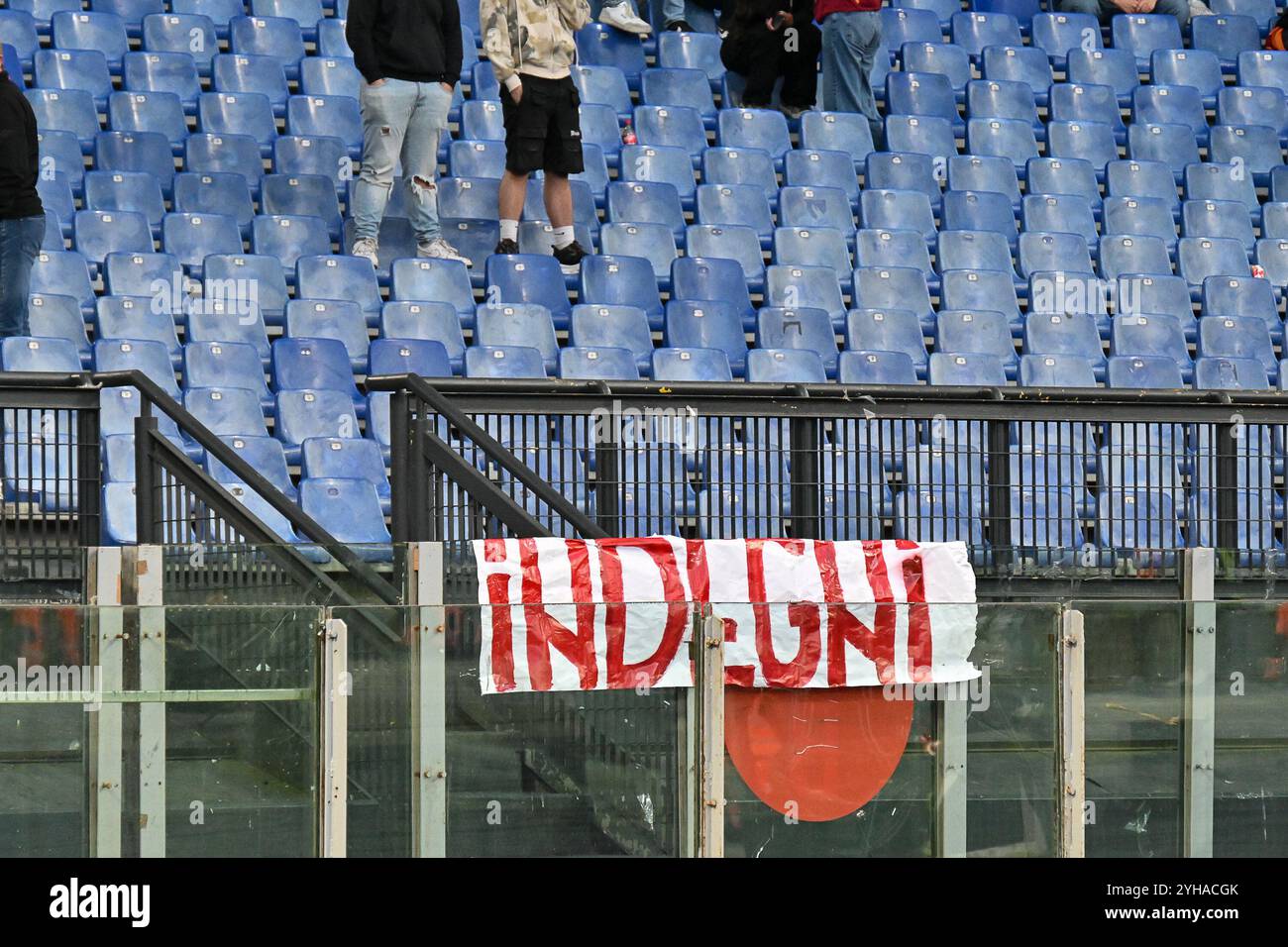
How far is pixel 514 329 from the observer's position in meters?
11.7

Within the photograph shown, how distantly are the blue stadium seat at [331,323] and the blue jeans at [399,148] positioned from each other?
0.92 metres

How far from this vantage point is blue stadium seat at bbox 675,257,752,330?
12500 mm

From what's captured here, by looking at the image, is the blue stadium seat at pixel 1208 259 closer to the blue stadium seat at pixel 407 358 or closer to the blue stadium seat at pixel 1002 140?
the blue stadium seat at pixel 1002 140

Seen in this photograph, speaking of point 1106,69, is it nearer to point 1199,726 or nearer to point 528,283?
point 528,283

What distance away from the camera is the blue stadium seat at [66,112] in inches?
498

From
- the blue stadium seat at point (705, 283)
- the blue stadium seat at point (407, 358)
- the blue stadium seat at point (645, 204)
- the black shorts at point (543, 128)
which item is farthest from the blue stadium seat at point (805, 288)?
the blue stadium seat at point (407, 358)

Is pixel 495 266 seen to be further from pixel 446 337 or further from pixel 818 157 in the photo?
pixel 818 157

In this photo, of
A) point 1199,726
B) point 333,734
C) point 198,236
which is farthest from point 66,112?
point 1199,726

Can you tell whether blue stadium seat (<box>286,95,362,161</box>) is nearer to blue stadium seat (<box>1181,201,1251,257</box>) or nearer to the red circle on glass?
blue stadium seat (<box>1181,201,1251,257</box>)

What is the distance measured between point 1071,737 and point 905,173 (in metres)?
7.28
